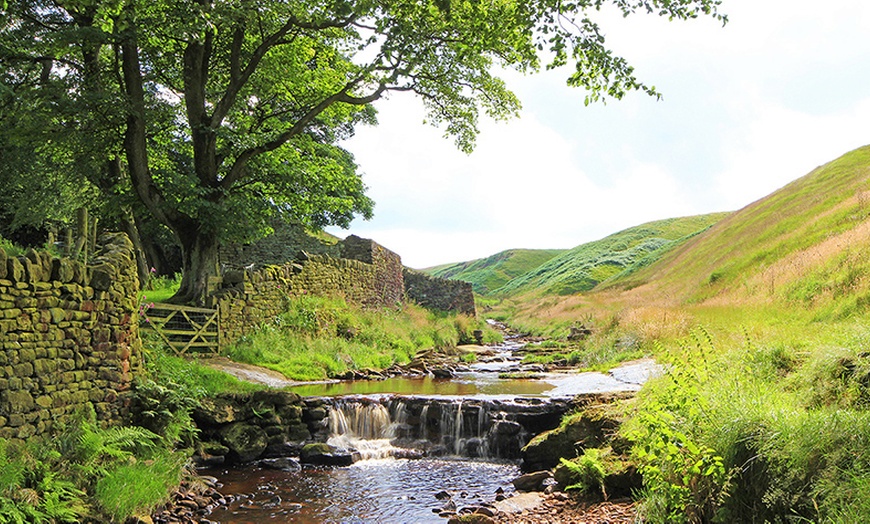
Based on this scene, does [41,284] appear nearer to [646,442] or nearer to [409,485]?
[409,485]

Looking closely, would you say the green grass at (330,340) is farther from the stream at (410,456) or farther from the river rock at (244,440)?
the river rock at (244,440)

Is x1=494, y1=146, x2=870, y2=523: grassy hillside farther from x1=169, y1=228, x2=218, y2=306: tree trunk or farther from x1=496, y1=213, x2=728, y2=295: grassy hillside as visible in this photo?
x1=496, y1=213, x2=728, y2=295: grassy hillside

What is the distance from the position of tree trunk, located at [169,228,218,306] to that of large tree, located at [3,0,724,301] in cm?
4

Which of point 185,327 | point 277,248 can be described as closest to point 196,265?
point 185,327

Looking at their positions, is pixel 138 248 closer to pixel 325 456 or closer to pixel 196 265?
pixel 196 265

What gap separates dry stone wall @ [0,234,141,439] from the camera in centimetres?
770

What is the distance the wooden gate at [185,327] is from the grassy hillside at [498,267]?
286ft

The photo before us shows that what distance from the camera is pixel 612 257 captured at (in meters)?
75.4

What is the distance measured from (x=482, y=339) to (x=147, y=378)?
21.9 m

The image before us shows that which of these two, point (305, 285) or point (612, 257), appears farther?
point (612, 257)

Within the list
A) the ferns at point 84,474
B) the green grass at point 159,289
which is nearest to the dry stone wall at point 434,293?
the green grass at point 159,289

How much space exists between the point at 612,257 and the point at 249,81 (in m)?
63.7

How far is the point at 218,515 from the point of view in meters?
7.89

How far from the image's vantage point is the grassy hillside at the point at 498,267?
367 feet
